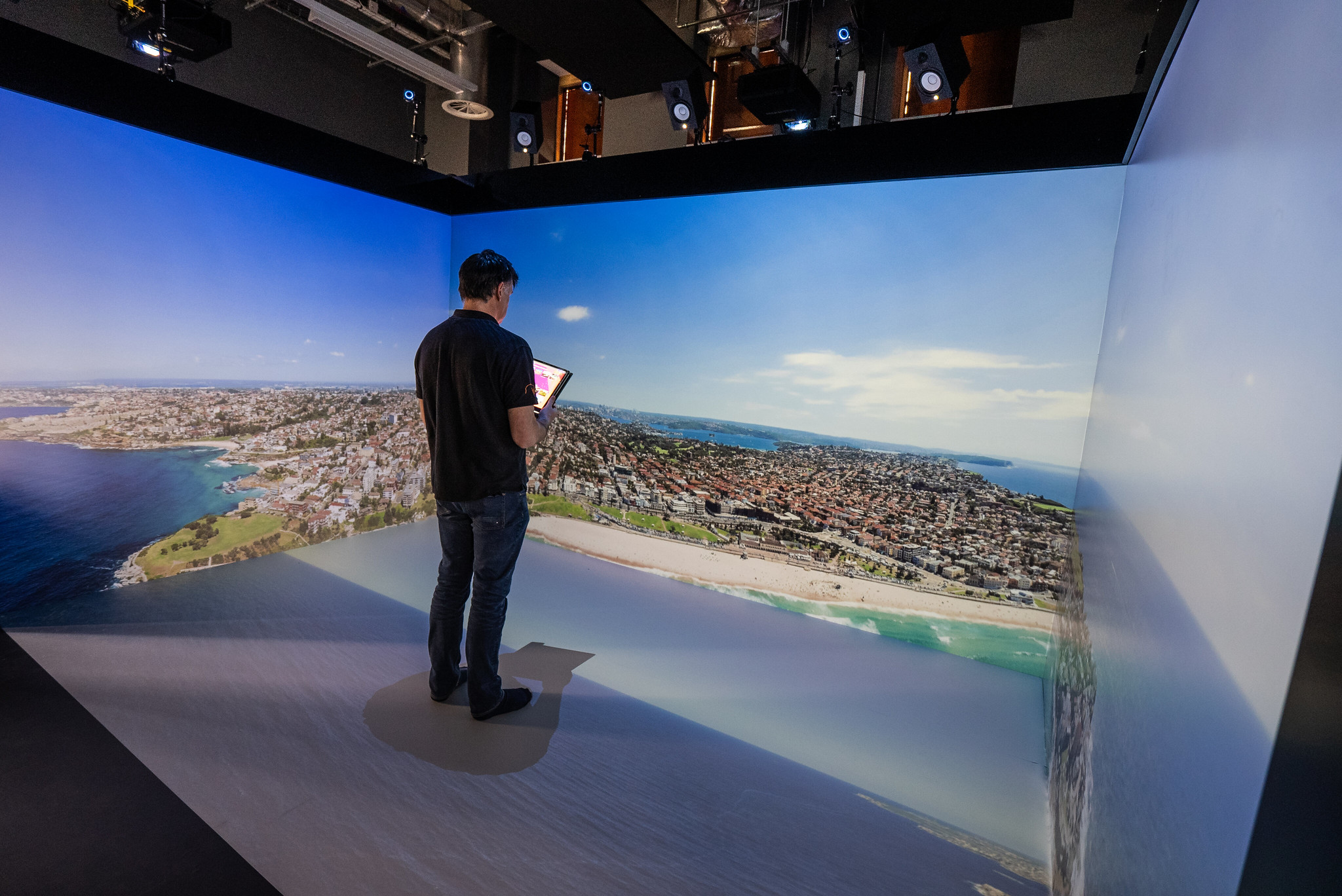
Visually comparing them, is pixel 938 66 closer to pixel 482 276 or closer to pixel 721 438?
pixel 721 438

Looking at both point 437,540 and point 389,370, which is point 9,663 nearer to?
point 437,540

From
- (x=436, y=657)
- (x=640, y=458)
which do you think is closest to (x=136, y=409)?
(x=436, y=657)

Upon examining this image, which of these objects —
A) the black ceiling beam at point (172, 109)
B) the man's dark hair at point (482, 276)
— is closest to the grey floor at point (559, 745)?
the man's dark hair at point (482, 276)

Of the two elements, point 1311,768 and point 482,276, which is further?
point 482,276

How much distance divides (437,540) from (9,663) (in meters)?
2.01

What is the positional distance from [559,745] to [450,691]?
1.57 feet

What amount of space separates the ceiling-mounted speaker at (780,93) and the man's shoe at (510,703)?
114 inches

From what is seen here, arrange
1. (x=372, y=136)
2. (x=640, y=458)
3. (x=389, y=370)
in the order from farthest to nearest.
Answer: (x=372, y=136) → (x=389, y=370) → (x=640, y=458)

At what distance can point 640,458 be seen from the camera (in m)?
3.98

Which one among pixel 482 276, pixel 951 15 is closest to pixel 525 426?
pixel 482 276

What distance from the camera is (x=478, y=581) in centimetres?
198

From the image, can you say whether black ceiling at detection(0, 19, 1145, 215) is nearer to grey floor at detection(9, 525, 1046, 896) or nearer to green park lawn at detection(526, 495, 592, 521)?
green park lawn at detection(526, 495, 592, 521)

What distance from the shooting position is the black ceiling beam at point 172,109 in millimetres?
2492

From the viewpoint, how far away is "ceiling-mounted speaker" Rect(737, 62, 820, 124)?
9.55 feet
